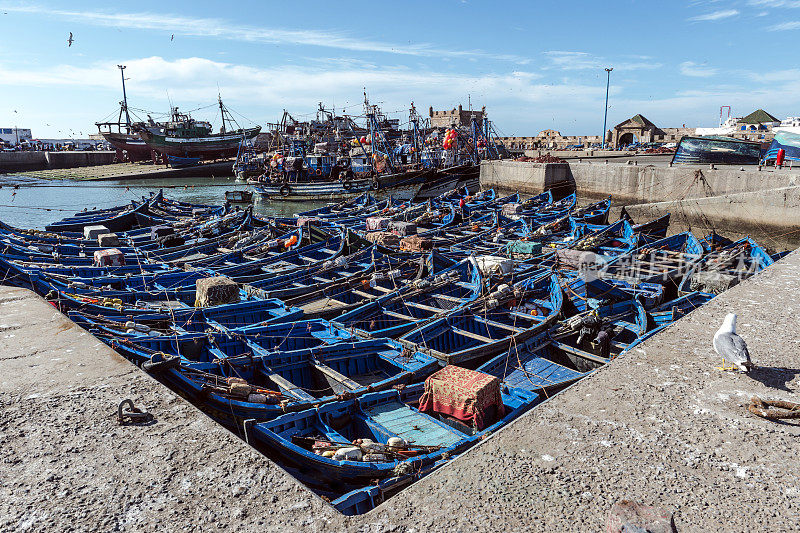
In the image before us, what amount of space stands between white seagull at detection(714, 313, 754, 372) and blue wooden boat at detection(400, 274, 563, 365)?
482 centimetres

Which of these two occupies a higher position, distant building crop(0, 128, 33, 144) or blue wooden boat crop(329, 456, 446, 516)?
distant building crop(0, 128, 33, 144)

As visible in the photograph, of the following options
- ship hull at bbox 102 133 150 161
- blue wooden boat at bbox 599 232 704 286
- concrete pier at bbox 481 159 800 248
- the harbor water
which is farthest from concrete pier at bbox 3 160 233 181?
blue wooden boat at bbox 599 232 704 286

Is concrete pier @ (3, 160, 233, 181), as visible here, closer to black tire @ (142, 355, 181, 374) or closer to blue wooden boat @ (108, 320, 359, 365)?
blue wooden boat @ (108, 320, 359, 365)

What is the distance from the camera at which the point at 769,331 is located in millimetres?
6102

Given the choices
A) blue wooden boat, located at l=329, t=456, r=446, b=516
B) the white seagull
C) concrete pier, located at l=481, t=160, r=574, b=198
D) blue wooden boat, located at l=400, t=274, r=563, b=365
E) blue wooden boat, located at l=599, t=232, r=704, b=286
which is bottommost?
blue wooden boat, located at l=329, t=456, r=446, b=516

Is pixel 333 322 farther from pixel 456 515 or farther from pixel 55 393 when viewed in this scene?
pixel 456 515

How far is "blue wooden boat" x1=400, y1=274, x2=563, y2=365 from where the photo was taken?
9.99 metres

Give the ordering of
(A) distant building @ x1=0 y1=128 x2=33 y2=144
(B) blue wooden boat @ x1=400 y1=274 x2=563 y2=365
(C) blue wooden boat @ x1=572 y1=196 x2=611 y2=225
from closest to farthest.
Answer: (B) blue wooden boat @ x1=400 y1=274 x2=563 y2=365 → (C) blue wooden boat @ x1=572 y1=196 x2=611 y2=225 → (A) distant building @ x1=0 y1=128 x2=33 y2=144

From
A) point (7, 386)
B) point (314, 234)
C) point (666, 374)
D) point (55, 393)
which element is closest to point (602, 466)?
point (666, 374)

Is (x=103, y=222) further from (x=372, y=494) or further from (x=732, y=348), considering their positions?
(x=732, y=348)

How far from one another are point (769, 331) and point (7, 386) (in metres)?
9.04

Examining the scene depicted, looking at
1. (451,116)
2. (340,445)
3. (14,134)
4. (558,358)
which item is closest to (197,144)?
(451,116)

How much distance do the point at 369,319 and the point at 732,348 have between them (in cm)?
816

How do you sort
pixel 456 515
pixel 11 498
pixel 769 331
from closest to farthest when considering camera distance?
pixel 456 515
pixel 11 498
pixel 769 331
